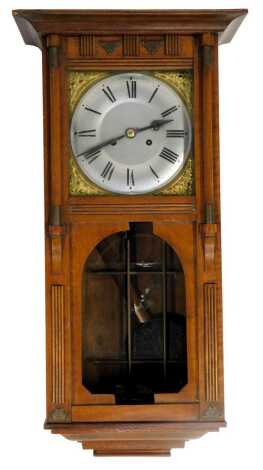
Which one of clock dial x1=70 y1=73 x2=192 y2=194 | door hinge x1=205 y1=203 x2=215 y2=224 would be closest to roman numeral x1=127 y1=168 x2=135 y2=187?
clock dial x1=70 y1=73 x2=192 y2=194

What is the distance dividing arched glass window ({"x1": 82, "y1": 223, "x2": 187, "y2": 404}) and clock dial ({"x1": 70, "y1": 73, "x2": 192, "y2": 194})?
147mm

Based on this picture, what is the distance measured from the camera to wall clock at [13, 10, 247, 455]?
7.52 ft

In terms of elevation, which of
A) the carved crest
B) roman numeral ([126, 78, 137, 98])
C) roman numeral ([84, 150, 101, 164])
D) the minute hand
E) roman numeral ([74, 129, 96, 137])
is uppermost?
the carved crest

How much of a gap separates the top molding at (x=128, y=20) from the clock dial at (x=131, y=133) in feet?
0.44

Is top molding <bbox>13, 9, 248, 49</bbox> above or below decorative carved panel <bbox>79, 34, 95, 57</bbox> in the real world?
above

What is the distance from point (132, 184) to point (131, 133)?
0.45ft

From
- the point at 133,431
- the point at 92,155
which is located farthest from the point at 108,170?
the point at 133,431

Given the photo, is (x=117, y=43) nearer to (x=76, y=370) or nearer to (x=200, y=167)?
(x=200, y=167)

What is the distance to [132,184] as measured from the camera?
2.33 metres

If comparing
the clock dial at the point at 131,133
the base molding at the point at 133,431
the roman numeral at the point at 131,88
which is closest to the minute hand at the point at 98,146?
the clock dial at the point at 131,133

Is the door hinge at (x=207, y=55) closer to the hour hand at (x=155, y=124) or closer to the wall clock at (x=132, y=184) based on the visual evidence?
the wall clock at (x=132, y=184)

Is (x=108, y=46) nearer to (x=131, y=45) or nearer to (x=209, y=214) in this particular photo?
(x=131, y=45)

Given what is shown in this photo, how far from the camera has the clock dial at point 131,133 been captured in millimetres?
2330

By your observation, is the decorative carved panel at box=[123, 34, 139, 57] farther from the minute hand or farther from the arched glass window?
the arched glass window
